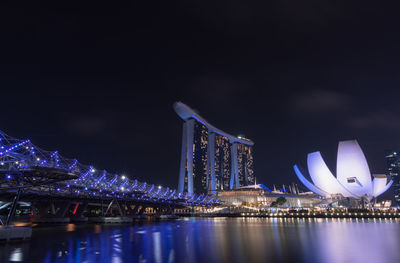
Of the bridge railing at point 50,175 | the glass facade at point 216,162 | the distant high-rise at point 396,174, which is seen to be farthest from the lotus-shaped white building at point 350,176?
the distant high-rise at point 396,174

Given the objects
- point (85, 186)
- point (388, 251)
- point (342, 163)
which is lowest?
point (388, 251)

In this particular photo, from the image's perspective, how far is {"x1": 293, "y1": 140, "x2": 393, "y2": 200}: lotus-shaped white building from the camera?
82.3 meters

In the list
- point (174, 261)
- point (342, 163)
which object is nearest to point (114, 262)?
point (174, 261)

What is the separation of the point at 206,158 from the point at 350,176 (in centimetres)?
8840

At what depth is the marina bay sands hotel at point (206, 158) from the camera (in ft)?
469

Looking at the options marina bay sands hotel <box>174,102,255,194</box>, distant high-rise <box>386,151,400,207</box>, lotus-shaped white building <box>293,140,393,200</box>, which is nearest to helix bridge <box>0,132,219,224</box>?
lotus-shaped white building <box>293,140,393,200</box>

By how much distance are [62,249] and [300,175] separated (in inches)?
3595

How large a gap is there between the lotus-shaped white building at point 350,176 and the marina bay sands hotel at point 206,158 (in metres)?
66.4

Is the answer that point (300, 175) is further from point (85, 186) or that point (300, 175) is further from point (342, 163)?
point (85, 186)

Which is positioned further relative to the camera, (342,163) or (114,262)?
(342,163)

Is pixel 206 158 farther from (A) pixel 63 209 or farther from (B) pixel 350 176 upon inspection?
(A) pixel 63 209

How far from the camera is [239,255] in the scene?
50.2ft

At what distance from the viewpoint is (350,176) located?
83.2m

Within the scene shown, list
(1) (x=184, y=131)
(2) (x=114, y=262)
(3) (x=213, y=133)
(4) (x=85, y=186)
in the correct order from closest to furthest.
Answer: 1. (2) (x=114, y=262)
2. (4) (x=85, y=186)
3. (1) (x=184, y=131)
4. (3) (x=213, y=133)
